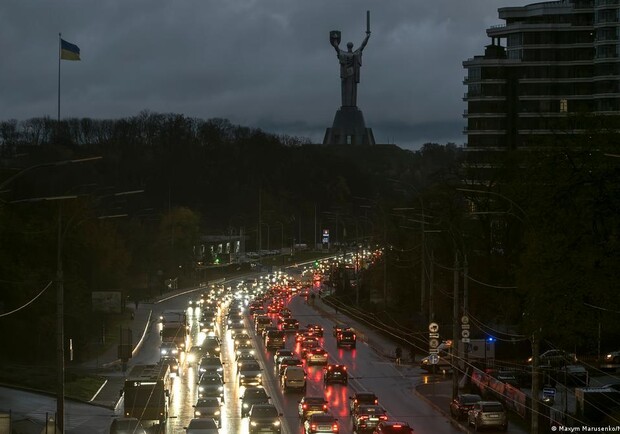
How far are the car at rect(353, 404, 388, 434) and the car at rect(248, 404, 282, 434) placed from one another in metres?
2.72

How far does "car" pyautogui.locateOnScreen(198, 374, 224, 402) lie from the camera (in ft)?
152

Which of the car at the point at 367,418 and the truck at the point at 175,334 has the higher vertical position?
the car at the point at 367,418

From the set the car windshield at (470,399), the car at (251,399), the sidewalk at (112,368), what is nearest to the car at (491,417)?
the car windshield at (470,399)

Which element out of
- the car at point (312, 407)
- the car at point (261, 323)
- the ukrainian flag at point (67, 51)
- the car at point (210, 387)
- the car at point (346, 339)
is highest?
the ukrainian flag at point (67, 51)

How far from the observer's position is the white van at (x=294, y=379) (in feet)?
164

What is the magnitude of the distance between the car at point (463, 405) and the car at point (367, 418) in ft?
15.2

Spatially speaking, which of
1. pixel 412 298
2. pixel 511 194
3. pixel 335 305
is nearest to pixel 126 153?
pixel 335 305

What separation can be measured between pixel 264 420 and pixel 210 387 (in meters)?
10.5

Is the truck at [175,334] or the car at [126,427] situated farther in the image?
the truck at [175,334]

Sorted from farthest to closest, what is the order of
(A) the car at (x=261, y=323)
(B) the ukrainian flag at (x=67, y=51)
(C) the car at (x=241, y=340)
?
(A) the car at (x=261, y=323) < (C) the car at (x=241, y=340) < (B) the ukrainian flag at (x=67, y=51)

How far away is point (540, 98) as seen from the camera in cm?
10675

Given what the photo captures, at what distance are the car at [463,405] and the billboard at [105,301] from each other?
34189 millimetres

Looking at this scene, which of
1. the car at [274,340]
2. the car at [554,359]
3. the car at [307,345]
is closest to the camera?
the car at [554,359]

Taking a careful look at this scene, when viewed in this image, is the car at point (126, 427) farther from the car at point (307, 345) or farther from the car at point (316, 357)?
the car at point (307, 345)
